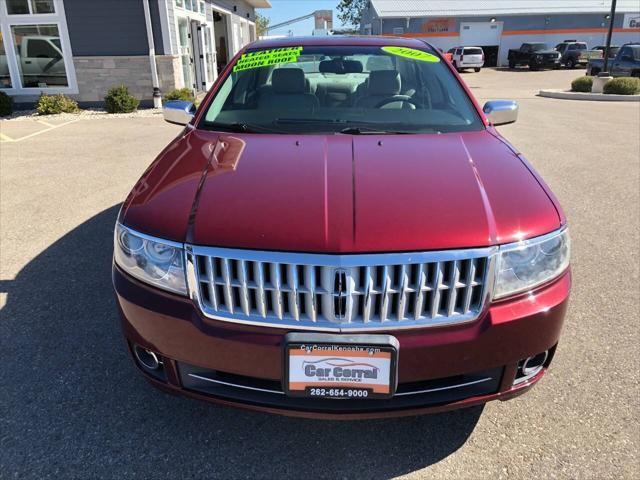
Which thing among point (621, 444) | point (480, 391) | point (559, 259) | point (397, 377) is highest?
point (559, 259)

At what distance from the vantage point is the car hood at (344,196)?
1932 millimetres

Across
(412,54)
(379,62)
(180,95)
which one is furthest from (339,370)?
(180,95)

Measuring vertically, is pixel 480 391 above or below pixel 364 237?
below

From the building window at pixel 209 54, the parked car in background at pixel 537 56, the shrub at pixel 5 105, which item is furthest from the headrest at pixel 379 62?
the parked car in background at pixel 537 56

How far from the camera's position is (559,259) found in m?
2.14

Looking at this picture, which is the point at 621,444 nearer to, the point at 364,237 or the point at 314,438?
the point at 314,438

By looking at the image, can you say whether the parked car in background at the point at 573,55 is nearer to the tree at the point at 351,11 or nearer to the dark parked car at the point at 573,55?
the dark parked car at the point at 573,55

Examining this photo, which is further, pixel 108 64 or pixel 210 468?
pixel 108 64

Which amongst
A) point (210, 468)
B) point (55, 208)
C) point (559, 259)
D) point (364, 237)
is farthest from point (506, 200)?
point (55, 208)

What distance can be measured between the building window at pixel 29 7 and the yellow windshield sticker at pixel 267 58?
12.0 meters

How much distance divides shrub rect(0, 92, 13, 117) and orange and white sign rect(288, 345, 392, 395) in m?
13.9

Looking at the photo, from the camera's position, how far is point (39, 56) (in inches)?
543

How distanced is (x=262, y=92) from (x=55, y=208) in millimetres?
3164

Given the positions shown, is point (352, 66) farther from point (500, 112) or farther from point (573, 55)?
point (573, 55)
